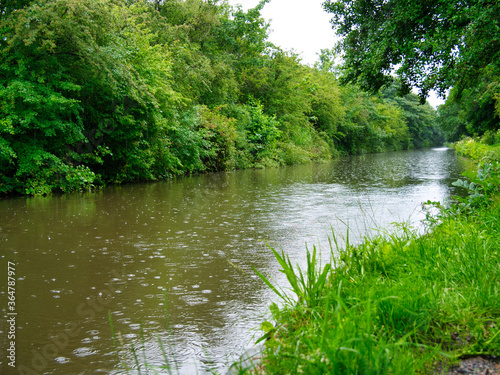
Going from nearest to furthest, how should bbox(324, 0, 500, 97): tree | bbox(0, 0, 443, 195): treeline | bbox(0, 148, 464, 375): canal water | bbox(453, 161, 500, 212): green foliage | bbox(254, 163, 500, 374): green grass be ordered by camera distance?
1. bbox(254, 163, 500, 374): green grass
2. bbox(0, 148, 464, 375): canal water
3. bbox(453, 161, 500, 212): green foliage
4. bbox(324, 0, 500, 97): tree
5. bbox(0, 0, 443, 195): treeline

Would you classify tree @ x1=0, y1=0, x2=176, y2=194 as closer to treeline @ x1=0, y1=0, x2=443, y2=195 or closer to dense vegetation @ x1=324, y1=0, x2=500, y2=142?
treeline @ x1=0, y1=0, x2=443, y2=195

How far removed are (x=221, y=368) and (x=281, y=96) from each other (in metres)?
31.7

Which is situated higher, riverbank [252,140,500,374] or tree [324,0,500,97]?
tree [324,0,500,97]

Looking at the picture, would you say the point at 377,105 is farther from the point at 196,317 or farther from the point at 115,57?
the point at 196,317

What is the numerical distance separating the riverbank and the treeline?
10.1 meters

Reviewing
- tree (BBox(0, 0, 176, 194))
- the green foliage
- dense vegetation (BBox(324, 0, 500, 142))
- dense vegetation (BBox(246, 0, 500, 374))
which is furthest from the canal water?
dense vegetation (BBox(324, 0, 500, 142))

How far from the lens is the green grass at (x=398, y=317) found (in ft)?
6.71

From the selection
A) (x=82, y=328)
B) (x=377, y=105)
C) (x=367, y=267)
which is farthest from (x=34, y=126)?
(x=377, y=105)

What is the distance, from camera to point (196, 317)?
381 centimetres

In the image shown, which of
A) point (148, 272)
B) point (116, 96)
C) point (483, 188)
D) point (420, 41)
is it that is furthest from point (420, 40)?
point (148, 272)

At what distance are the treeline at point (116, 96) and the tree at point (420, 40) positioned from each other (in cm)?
711

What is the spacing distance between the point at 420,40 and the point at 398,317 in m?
10.8

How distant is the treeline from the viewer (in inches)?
436

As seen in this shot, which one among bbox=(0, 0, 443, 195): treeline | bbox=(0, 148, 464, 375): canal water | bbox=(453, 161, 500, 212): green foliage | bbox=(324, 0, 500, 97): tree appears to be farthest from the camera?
bbox=(0, 0, 443, 195): treeline
